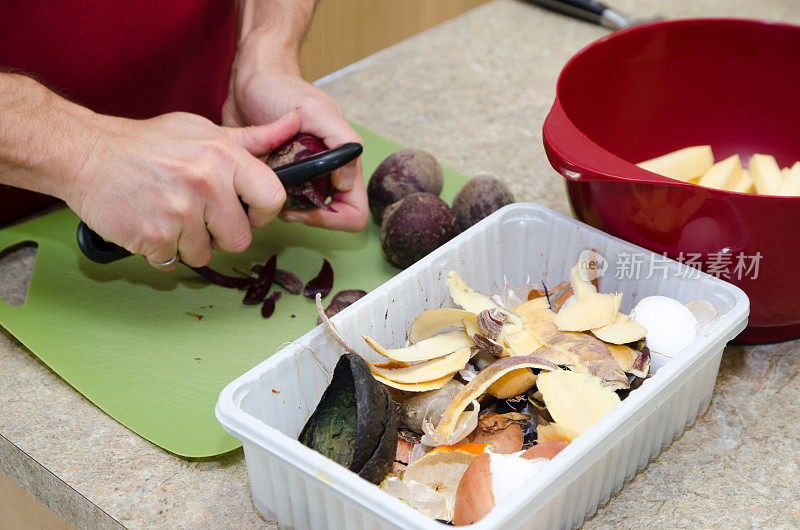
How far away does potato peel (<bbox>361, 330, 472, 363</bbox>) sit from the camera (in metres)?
0.84

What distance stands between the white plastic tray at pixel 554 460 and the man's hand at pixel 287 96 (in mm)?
250

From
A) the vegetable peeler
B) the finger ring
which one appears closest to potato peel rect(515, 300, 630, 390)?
the finger ring

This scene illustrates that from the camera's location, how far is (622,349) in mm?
834

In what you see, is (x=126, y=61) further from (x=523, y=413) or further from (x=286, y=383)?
Result: (x=523, y=413)

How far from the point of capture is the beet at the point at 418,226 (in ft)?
3.58

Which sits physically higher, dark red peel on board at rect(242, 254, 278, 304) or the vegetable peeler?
the vegetable peeler

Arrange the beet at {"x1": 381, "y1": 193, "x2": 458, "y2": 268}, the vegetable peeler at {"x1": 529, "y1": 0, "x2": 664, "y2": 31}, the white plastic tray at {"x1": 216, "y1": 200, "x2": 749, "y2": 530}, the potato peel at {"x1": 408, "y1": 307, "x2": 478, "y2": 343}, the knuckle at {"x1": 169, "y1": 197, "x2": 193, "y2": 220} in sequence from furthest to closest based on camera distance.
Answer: the vegetable peeler at {"x1": 529, "y1": 0, "x2": 664, "y2": 31}
the beet at {"x1": 381, "y1": 193, "x2": 458, "y2": 268}
the knuckle at {"x1": 169, "y1": 197, "x2": 193, "y2": 220}
the potato peel at {"x1": 408, "y1": 307, "x2": 478, "y2": 343}
the white plastic tray at {"x1": 216, "y1": 200, "x2": 749, "y2": 530}

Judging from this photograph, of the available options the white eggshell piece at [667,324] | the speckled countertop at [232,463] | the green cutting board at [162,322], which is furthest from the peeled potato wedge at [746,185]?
the green cutting board at [162,322]

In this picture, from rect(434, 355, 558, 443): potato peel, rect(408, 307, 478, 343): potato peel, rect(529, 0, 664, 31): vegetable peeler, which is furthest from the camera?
rect(529, 0, 664, 31): vegetable peeler

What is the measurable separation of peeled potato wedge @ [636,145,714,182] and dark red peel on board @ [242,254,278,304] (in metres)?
0.53

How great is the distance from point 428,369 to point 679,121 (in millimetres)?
617

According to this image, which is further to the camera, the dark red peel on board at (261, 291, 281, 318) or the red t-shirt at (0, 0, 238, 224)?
the red t-shirt at (0, 0, 238, 224)

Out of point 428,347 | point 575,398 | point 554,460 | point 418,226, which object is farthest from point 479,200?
point 554,460

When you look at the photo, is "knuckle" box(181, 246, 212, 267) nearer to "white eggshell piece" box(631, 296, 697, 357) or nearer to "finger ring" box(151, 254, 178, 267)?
"finger ring" box(151, 254, 178, 267)
